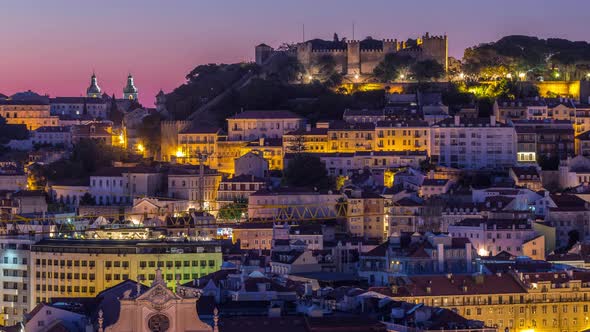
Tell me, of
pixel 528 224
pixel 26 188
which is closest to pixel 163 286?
pixel 528 224

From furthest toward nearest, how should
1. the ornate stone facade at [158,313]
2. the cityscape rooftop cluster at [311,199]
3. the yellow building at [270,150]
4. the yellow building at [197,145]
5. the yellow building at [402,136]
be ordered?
the yellow building at [197,145], the yellow building at [270,150], the yellow building at [402,136], the cityscape rooftop cluster at [311,199], the ornate stone facade at [158,313]

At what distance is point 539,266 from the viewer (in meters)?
57.9

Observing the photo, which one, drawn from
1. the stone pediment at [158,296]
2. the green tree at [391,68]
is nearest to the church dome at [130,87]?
the green tree at [391,68]

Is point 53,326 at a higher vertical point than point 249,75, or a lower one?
lower

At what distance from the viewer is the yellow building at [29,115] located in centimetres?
10156

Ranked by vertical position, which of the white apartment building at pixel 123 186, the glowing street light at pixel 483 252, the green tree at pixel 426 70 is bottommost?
the glowing street light at pixel 483 252

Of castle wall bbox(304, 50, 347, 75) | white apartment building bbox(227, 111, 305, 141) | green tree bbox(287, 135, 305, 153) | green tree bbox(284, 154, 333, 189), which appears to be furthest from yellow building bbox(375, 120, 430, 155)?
castle wall bbox(304, 50, 347, 75)

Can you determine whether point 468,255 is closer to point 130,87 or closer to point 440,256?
point 440,256

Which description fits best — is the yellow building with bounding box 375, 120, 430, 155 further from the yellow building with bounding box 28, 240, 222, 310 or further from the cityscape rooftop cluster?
the yellow building with bounding box 28, 240, 222, 310

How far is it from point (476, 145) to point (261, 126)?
11.4 metres

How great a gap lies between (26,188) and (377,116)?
1525 cm

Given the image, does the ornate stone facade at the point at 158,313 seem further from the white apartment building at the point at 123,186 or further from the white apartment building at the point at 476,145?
the white apartment building at the point at 476,145

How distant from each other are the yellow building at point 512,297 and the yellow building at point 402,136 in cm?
2471

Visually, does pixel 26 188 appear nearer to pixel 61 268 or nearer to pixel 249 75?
pixel 249 75
